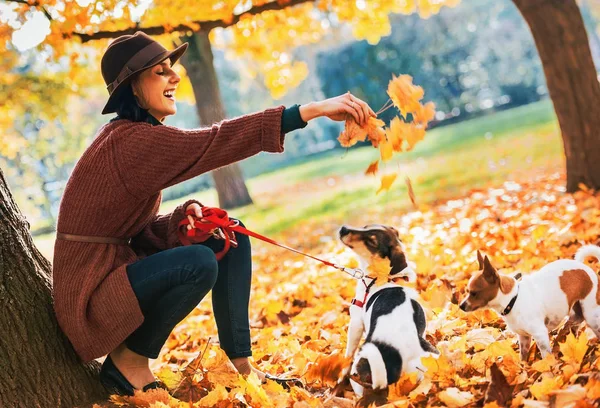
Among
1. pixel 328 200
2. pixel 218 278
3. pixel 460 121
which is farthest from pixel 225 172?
pixel 460 121

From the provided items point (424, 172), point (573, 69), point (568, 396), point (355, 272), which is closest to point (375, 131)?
point (355, 272)

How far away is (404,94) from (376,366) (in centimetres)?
115

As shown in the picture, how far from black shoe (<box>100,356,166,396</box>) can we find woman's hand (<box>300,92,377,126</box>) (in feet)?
4.54

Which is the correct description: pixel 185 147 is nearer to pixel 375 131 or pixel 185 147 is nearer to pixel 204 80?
pixel 375 131

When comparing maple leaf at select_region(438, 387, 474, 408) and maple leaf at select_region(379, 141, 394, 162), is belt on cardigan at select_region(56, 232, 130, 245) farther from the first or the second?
maple leaf at select_region(438, 387, 474, 408)

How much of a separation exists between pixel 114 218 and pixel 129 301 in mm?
352

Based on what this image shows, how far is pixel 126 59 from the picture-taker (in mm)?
2854

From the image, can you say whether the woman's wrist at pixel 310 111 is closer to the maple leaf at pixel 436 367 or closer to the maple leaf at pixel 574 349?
the maple leaf at pixel 436 367

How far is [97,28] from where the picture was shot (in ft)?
23.3

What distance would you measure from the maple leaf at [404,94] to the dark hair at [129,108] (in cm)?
107

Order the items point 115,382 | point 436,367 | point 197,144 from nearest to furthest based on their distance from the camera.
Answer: point 436,367
point 197,144
point 115,382

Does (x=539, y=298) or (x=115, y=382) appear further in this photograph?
(x=115, y=382)

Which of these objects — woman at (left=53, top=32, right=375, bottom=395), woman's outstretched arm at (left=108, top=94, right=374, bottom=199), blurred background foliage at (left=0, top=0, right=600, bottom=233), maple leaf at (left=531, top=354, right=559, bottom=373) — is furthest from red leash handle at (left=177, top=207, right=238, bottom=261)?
blurred background foliage at (left=0, top=0, right=600, bottom=233)

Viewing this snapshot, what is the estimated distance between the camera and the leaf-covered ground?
2.53 metres
